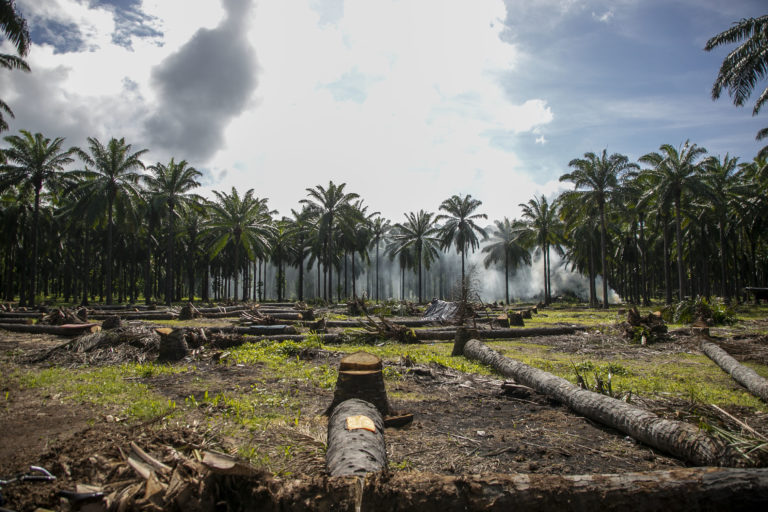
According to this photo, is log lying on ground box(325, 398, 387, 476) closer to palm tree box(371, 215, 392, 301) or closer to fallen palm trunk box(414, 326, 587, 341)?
fallen palm trunk box(414, 326, 587, 341)

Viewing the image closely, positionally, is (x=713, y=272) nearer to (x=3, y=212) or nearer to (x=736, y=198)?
(x=736, y=198)

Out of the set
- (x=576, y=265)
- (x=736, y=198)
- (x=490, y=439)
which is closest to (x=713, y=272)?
(x=576, y=265)

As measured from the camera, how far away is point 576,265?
57.6m

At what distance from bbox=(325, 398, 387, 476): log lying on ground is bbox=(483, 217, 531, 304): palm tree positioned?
159ft

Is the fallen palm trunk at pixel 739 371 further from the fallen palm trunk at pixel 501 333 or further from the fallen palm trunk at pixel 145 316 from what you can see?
the fallen palm trunk at pixel 145 316

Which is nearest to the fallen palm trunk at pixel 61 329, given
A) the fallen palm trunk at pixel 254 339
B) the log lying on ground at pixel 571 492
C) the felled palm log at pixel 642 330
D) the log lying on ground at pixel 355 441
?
the fallen palm trunk at pixel 254 339

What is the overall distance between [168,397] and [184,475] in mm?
4137

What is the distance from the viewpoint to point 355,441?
407cm

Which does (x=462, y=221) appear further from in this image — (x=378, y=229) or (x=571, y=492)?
(x=571, y=492)

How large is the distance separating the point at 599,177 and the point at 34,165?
146ft

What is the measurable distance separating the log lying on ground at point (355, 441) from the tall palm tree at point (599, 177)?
117 feet

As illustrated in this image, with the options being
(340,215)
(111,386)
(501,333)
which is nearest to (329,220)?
(340,215)

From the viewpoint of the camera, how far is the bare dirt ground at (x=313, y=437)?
371cm

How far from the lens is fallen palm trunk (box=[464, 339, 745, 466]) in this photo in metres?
4.05
